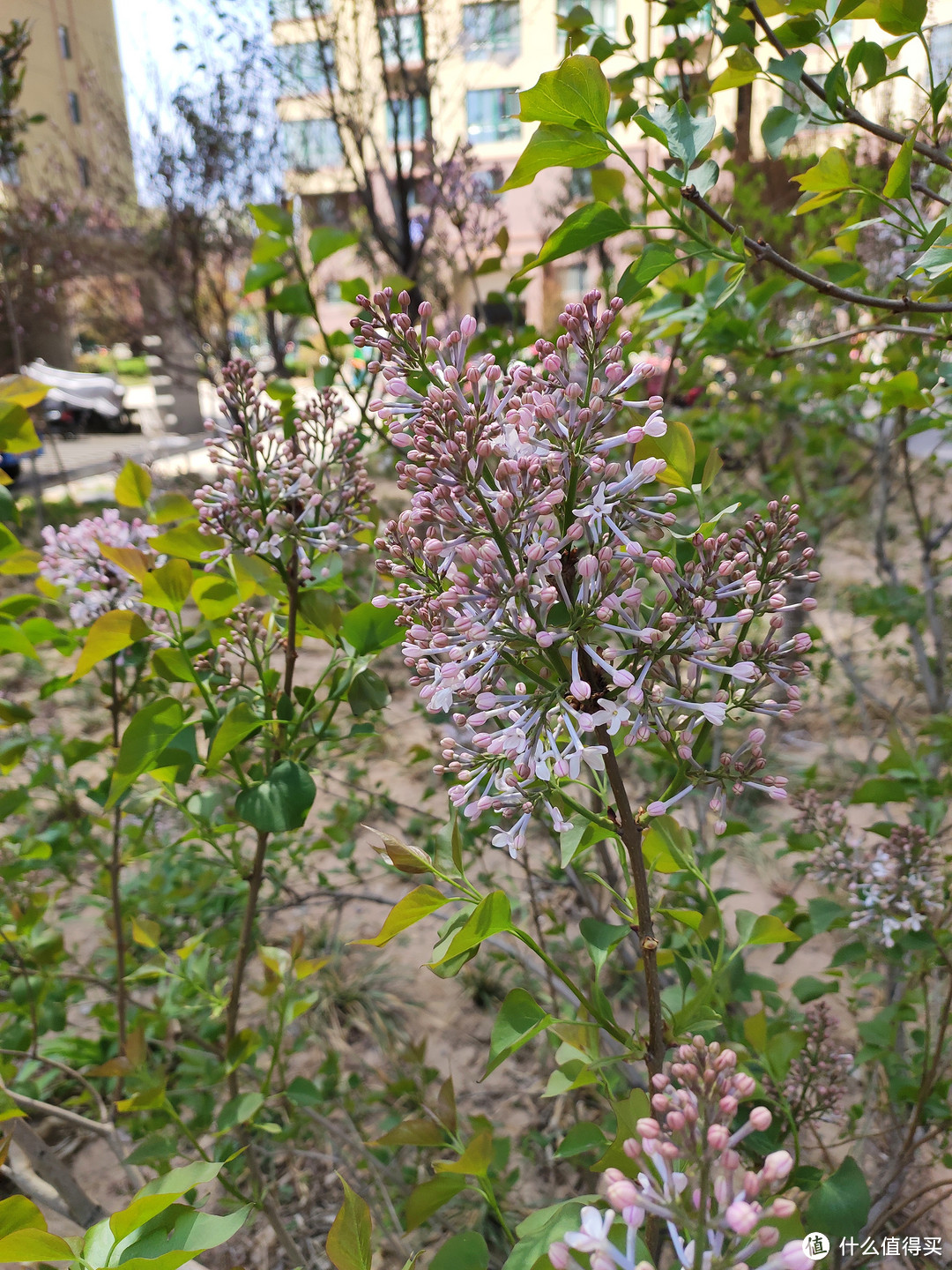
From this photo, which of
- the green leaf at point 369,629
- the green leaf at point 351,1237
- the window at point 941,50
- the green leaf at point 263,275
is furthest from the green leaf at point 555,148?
the window at point 941,50

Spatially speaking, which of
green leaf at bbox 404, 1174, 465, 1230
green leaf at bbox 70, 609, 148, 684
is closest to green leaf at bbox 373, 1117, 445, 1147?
green leaf at bbox 404, 1174, 465, 1230

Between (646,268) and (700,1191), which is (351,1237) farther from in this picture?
(646,268)

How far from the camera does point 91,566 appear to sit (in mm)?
1115

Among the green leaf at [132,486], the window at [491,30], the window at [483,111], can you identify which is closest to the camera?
the green leaf at [132,486]

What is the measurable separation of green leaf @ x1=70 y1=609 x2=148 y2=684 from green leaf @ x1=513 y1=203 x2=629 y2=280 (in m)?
0.49

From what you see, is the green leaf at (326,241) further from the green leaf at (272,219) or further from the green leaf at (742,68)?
the green leaf at (742,68)

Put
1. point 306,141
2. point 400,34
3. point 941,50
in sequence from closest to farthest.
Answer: point 941,50
point 400,34
point 306,141

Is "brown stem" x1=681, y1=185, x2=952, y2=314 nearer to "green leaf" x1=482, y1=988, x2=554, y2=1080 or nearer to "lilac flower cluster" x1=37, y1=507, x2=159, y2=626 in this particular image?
"green leaf" x1=482, y1=988, x2=554, y2=1080

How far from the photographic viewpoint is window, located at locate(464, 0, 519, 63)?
5.31 m

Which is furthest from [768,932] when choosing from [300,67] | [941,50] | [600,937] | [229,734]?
[300,67]

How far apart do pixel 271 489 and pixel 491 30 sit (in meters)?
5.83

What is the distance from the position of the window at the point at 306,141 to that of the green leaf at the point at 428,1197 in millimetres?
6870

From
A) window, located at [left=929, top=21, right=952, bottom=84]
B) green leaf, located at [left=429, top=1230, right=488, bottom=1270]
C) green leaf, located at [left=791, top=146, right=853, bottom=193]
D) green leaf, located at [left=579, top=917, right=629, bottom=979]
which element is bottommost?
green leaf, located at [left=429, top=1230, right=488, bottom=1270]

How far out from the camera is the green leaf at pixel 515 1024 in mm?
562
